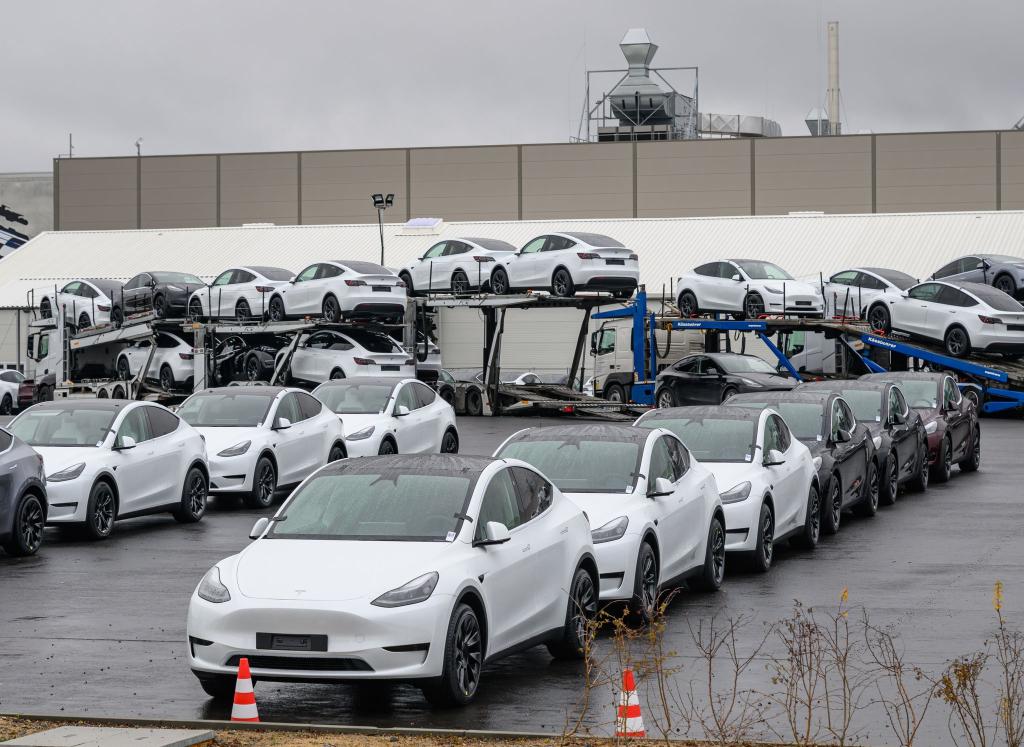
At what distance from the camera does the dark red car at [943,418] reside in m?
22.7

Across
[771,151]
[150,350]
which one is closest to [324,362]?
[150,350]

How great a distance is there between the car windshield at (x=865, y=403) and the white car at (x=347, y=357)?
16.6 meters

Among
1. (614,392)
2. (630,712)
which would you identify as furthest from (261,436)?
(614,392)

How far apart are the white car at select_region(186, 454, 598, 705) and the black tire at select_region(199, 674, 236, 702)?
1cm

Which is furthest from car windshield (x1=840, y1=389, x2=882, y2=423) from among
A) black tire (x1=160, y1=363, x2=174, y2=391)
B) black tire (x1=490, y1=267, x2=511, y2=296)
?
black tire (x1=160, y1=363, x2=174, y2=391)

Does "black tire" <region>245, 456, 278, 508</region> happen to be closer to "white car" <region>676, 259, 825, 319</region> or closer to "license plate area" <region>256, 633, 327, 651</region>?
"license plate area" <region>256, 633, 327, 651</region>

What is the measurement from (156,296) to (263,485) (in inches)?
825

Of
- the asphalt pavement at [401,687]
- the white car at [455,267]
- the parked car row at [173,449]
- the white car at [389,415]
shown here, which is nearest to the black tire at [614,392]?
the white car at [455,267]

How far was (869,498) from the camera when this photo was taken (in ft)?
60.2

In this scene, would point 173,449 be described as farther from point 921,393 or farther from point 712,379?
point 712,379

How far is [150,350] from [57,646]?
29.0m

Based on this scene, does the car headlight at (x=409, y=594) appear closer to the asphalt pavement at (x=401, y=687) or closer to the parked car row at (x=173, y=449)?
the asphalt pavement at (x=401, y=687)

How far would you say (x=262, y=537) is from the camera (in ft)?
31.4

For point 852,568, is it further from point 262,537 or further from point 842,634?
point 262,537
